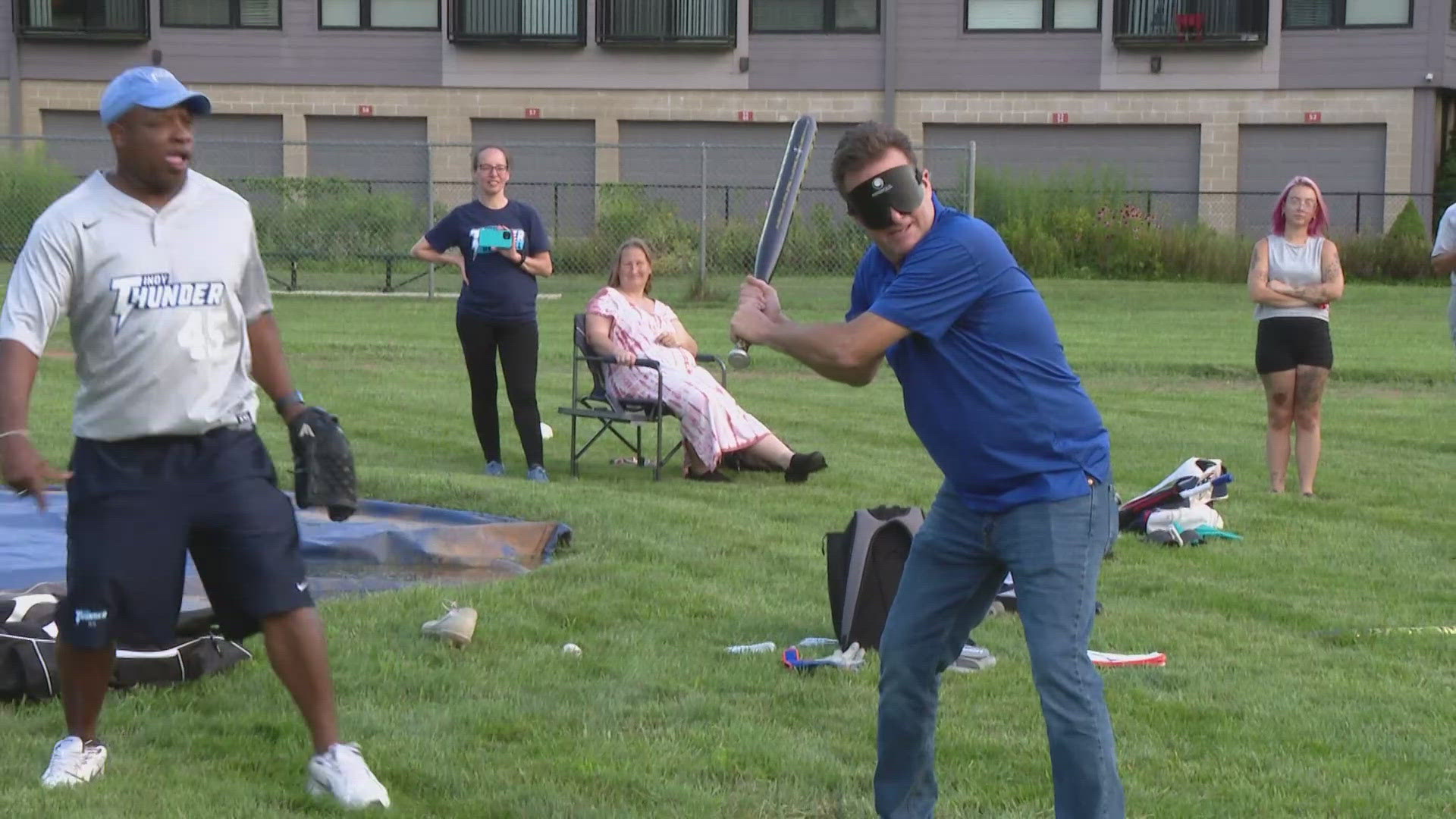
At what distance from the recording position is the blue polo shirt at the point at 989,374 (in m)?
4.09

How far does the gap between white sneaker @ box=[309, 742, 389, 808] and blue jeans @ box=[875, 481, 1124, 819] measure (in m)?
1.33

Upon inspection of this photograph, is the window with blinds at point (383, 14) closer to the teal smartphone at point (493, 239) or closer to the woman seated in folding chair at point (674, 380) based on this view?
the woman seated in folding chair at point (674, 380)

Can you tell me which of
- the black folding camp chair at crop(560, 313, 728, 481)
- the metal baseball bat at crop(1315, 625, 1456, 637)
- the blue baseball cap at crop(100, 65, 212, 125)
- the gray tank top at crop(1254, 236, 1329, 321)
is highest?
the blue baseball cap at crop(100, 65, 212, 125)

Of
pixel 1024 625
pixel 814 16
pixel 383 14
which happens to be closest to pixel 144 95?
pixel 1024 625

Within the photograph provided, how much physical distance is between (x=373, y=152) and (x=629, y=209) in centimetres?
1015

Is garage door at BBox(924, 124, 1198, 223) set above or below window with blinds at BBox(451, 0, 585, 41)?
below

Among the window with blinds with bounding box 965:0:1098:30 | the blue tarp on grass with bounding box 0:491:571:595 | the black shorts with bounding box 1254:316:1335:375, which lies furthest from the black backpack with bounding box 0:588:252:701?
the window with blinds with bounding box 965:0:1098:30

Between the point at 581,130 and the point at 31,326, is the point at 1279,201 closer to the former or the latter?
the point at 31,326

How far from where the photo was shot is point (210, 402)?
4.56 m

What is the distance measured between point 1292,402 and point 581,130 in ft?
87.2

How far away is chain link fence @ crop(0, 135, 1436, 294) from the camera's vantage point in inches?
1005

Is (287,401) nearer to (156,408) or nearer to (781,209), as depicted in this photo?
(156,408)

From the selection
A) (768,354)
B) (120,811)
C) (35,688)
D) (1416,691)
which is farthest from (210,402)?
(768,354)

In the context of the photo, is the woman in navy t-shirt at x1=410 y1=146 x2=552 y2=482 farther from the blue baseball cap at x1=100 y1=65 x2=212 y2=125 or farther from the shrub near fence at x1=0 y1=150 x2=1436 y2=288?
the shrub near fence at x1=0 y1=150 x2=1436 y2=288
